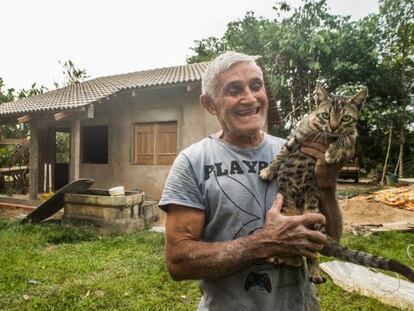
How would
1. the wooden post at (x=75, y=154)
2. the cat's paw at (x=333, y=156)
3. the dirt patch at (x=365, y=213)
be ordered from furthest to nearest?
the wooden post at (x=75, y=154)
the dirt patch at (x=365, y=213)
the cat's paw at (x=333, y=156)

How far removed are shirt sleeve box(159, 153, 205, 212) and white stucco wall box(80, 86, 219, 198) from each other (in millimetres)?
9357

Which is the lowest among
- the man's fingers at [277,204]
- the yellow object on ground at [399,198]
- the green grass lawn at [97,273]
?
the green grass lawn at [97,273]

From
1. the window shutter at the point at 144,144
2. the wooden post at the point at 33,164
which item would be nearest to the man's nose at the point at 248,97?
the window shutter at the point at 144,144

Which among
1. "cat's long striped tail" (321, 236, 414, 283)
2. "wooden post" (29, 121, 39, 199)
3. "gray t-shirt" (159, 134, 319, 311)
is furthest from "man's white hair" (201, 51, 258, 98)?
"wooden post" (29, 121, 39, 199)

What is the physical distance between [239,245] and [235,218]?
167 mm

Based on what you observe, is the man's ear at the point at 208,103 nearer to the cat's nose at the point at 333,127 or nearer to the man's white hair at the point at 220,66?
the man's white hair at the point at 220,66

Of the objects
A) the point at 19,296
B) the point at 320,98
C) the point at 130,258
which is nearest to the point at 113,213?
the point at 130,258

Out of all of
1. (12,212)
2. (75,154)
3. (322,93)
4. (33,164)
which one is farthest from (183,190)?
(12,212)

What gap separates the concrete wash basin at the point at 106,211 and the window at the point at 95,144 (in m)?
5.04

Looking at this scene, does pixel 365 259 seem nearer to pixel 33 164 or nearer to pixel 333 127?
pixel 333 127

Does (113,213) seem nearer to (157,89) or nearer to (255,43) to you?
(157,89)

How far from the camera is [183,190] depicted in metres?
1.85

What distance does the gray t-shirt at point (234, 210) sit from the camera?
1777 mm

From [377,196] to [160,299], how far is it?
35.0ft
